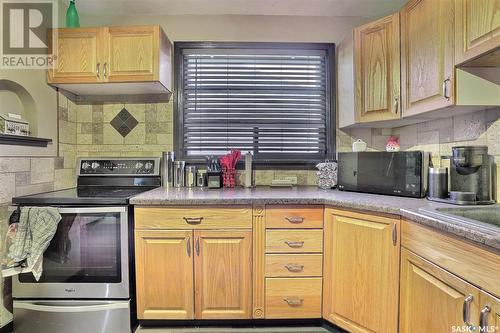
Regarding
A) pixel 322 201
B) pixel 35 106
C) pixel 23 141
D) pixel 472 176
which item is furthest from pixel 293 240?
pixel 35 106

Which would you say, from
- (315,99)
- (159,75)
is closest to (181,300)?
(159,75)

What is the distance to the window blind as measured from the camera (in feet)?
8.21

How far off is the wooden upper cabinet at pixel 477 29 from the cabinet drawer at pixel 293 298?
1484 mm

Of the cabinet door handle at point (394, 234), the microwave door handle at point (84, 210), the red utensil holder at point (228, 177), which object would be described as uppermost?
the red utensil holder at point (228, 177)

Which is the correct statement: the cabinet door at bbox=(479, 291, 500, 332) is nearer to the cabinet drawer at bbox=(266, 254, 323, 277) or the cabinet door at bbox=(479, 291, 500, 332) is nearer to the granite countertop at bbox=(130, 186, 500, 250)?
the granite countertop at bbox=(130, 186, 500, 250)

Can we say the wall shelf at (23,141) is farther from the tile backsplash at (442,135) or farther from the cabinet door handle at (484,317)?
the cabinet door handle at (484,317)

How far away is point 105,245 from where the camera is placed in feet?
5.78

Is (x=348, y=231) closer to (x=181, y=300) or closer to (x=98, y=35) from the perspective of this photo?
(x=181, y=300)

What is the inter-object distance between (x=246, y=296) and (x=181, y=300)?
42 cm

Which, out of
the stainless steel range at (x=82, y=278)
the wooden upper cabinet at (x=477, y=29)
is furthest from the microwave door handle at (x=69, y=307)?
the wooden upper cabinet at (x=477, y=29)

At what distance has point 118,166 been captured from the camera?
2.39m

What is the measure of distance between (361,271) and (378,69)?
1337mm

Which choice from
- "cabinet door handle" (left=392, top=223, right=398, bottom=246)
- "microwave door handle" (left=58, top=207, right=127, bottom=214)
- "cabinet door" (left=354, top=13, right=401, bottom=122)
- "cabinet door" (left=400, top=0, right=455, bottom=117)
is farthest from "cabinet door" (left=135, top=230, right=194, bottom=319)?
"cabinet door" (left=400, top=0, right=455, bottom=117)

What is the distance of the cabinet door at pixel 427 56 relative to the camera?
1467mm
